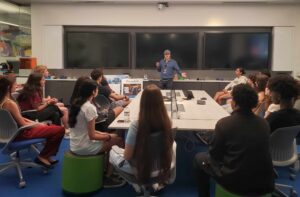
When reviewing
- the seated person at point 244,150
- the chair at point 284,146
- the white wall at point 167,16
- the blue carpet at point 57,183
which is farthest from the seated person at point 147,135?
the white wall at point 167,16

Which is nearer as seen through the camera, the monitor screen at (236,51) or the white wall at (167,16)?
the white wall at (167,16)

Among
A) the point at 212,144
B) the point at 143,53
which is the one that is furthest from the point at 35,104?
the point at 143,53

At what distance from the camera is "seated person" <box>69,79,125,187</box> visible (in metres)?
3.04

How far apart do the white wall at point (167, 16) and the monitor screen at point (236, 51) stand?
1.17ft

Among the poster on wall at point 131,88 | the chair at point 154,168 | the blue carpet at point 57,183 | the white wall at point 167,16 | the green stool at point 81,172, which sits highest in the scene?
the white wall at point 167,16

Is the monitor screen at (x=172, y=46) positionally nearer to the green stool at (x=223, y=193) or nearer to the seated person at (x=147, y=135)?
the seated person at (x=147, y=135)

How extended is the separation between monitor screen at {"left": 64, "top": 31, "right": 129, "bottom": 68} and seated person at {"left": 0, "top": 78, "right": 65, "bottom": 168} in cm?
527

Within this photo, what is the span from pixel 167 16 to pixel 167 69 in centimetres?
158

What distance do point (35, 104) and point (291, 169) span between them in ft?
11.2

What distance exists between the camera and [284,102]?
9.84 ft

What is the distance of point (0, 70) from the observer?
7520mm

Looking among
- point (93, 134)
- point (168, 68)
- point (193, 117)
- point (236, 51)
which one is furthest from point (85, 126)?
point (236, 51)

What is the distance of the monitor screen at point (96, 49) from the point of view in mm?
8945

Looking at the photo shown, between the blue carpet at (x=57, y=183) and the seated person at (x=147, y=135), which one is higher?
the seated person at (x=147, y=135)
